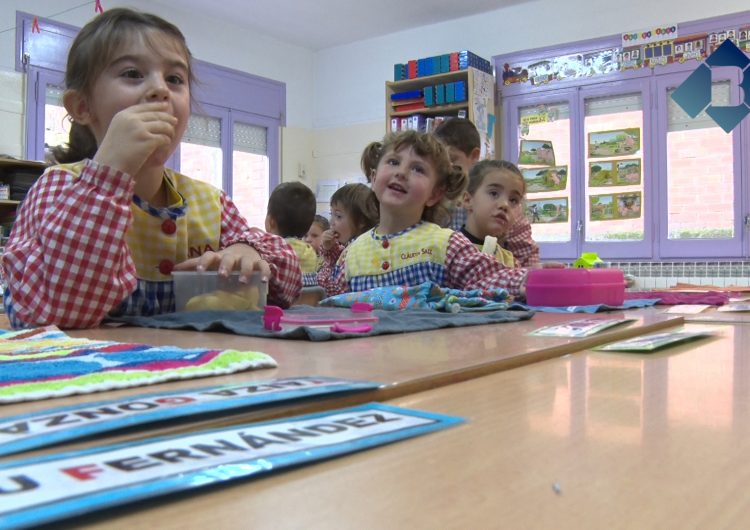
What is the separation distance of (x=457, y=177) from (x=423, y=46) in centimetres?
418

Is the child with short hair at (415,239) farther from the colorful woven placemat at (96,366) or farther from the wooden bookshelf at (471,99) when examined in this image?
the wooden bookshelf at (471,99)

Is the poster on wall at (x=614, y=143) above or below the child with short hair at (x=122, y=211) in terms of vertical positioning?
above

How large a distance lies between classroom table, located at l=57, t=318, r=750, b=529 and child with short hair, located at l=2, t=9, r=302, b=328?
0.61m

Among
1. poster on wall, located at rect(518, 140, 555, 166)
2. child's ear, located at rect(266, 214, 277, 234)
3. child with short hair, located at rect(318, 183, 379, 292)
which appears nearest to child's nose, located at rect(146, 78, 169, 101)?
child with short hair, located at rect(318, 183, 379, 292)

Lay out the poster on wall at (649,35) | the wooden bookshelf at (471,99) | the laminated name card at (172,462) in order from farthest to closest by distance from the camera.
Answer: the wooden bookshelf at (471,99) → the poster on wall at (649,35) → the laminated name card at (172,462)

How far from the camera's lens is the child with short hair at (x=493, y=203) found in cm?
208

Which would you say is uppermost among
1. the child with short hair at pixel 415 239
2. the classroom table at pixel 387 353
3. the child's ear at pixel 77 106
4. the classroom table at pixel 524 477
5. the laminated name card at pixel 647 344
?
the child's ear at pixel 77 106

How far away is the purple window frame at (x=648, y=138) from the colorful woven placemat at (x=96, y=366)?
4.50 m

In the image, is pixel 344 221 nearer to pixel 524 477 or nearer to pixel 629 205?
pixel 629 205

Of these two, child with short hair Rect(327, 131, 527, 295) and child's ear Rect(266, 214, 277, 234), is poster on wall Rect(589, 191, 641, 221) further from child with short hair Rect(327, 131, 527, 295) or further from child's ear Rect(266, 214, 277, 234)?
child with short hair Rect(327, 131, 527, 295)

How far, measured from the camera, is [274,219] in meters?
3.04

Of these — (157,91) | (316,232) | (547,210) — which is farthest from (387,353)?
(547,210)

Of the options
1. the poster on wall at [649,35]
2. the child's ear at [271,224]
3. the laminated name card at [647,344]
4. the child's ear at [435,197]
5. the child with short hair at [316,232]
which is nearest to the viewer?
A: the laminated name card at [647,344]

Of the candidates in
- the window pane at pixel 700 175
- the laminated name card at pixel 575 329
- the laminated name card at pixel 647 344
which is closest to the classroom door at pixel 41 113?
the window pane at pixel 700 175
